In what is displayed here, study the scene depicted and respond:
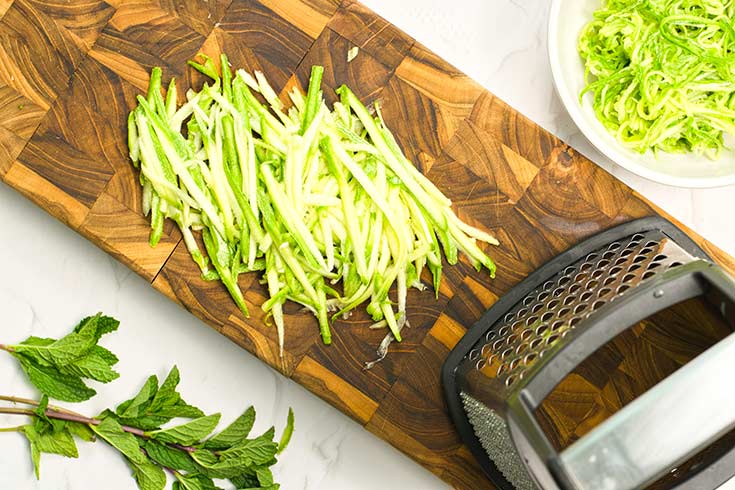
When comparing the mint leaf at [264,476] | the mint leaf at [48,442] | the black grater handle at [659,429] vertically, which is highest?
the black grater handle at [659,429]

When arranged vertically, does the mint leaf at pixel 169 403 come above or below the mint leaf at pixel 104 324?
below

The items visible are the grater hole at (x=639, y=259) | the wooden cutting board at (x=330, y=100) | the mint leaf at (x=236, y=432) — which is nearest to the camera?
the grater hole at (x=639, y=259)

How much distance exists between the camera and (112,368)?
242 cm

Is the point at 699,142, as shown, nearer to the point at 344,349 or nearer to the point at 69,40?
the point at 344,349

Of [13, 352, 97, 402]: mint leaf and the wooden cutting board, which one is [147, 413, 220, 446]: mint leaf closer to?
[13, 352, 97, 402]: mint leaf

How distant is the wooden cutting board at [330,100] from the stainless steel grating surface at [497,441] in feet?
0.33

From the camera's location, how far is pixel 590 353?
1595 mm

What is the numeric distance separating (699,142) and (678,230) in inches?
9.9

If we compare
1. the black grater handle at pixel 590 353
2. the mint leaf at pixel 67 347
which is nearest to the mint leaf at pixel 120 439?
the mint leaf at pixel 67 347

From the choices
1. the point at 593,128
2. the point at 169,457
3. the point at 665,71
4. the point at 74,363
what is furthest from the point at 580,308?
the point at 74,363

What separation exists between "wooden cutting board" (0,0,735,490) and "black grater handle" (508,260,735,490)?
53 cm

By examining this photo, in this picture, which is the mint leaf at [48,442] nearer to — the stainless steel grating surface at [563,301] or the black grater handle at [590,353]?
the stainless steel grating surface at [563,301]

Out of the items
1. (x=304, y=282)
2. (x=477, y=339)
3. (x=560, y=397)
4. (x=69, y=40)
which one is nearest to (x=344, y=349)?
(x=304, y=282)

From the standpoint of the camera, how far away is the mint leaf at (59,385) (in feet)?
7.34
